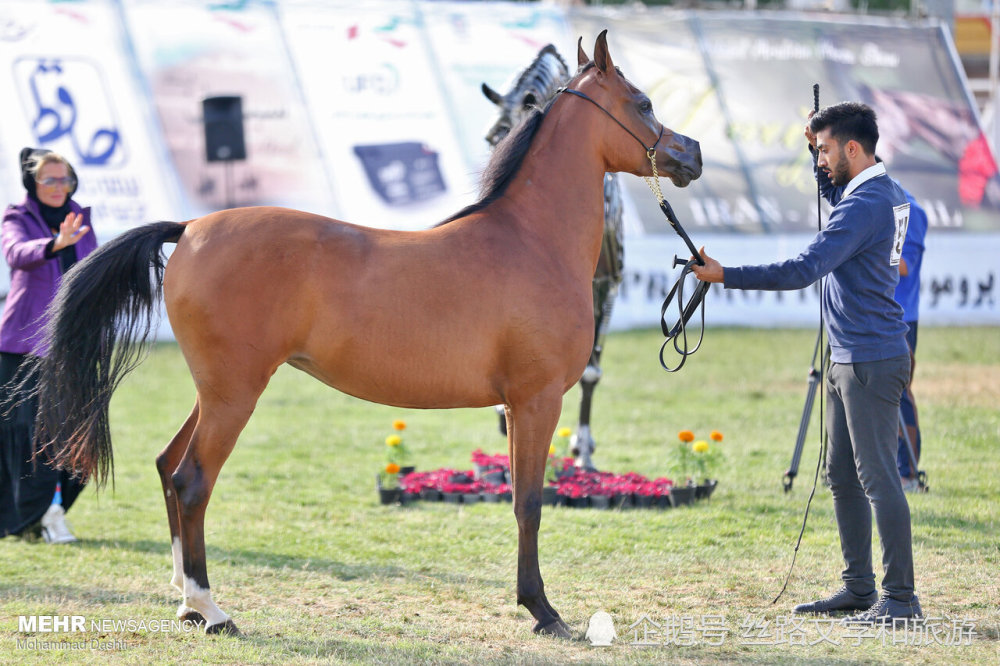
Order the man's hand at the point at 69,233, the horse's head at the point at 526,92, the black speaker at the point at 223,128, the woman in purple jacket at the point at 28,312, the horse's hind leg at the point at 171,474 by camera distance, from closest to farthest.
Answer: the horse's hind leg at the point at 171,474, the man's hand at the point at 69,233, the woman in purple jacket at the point at 28,312, the horse's head at the point at 526,92, the black speaker at the point at 223,128

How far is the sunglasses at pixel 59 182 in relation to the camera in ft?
19.5

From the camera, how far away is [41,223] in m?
6.00

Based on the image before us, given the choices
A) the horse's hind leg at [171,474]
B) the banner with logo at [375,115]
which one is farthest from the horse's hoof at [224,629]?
the banner with logo at [375,115]

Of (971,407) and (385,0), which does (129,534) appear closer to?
(971,407)

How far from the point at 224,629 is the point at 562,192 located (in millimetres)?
2514

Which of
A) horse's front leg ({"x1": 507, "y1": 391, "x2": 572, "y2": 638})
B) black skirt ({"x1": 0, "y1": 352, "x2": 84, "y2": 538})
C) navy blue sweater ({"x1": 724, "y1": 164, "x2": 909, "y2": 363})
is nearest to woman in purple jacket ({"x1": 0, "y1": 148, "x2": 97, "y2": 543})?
black skirt ({"x1": 0, "y1": 352, "x2": 84, "y2": 538})

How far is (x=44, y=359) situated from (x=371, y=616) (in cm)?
190

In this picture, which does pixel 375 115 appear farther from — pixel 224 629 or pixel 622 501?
pixel 224 629

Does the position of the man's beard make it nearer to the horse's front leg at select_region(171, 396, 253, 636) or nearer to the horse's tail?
the horse's front leg at select_region(171, 396, 253, 636)

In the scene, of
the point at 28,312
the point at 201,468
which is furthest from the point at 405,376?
the point at 28,312

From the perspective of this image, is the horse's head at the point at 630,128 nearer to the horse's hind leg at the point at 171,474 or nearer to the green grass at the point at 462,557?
the green grass at the point at 462,557

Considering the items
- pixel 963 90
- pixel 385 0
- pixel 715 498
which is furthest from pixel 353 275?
→ pixel 963 90

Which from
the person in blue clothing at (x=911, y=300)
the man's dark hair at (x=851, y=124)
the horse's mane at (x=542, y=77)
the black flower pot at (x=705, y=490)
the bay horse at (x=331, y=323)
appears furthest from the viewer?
the black flower pot at (x=705, y=490)

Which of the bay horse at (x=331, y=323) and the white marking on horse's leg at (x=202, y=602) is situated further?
the white marking on horse's leg at (x=202, y=602)
